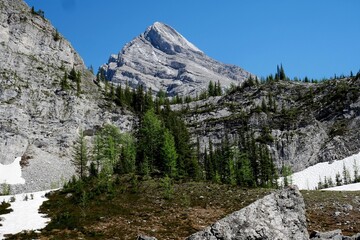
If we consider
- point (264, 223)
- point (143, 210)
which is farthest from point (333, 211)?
Result: point (264, 223)

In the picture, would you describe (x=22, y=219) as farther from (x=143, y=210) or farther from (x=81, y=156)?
(x=81, y=156)

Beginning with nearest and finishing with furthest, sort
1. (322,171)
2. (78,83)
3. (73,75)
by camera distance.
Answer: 1. (322,171)
2. (78,83)
3. (73,75)

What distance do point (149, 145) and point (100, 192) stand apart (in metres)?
32.9

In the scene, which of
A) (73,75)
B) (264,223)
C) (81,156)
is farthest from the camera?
(73,75)

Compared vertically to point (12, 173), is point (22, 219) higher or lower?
lower

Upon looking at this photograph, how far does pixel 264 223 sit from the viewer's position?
32.6ft

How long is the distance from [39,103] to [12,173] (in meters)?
35.0

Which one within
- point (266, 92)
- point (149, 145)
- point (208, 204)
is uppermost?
point (266, 92)

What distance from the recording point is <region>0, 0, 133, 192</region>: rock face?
107 metres

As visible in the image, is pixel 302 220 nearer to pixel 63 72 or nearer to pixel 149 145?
pixel 149 145

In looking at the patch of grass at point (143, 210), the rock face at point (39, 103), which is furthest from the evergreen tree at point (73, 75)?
the patch of grass at point (143, 210)

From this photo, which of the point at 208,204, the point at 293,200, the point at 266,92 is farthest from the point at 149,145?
the point at 266,92

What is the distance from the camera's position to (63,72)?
145 metres

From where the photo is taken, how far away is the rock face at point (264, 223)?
980 centimetres
